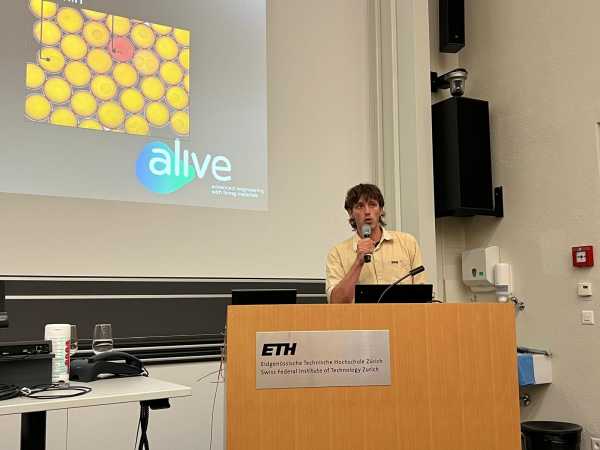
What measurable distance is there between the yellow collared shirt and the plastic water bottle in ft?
4.48

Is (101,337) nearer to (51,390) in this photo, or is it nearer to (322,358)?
(51,390)

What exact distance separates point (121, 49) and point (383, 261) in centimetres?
203

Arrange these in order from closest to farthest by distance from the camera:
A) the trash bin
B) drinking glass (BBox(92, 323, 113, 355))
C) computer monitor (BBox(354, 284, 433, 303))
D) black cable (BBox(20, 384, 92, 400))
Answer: black cable (BBox(20, 384, 92, 400)) < computer monitor (BBox(354, 284, 433, 303)) < drinking glass (BBox(92, 323, 113, 355)) < the trash bin

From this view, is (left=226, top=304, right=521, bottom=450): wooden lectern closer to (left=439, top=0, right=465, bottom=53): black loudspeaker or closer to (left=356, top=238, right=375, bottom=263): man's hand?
(left=356, top=238, right=375, bottom=263): man's hand

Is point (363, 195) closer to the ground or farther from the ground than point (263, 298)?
farther from the ground

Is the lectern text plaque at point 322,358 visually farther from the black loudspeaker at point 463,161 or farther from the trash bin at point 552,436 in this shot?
the black loudspeaker at point 463,161

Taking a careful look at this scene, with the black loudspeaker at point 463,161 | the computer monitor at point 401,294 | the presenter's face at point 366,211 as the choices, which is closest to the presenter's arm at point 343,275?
the presenter's face at point 366,211

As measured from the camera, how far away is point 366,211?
9.91 ft

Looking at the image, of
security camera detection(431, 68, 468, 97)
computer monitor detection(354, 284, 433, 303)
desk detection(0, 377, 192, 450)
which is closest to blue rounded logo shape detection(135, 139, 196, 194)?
desk detection(0, 377, 192, 450)

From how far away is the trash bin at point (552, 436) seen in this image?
3.64 metres

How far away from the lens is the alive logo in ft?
11.6

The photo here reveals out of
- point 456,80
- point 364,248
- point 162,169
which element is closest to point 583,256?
point 456,80

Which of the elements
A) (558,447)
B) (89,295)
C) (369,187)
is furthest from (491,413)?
(89,295)

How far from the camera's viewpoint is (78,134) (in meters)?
3.37
